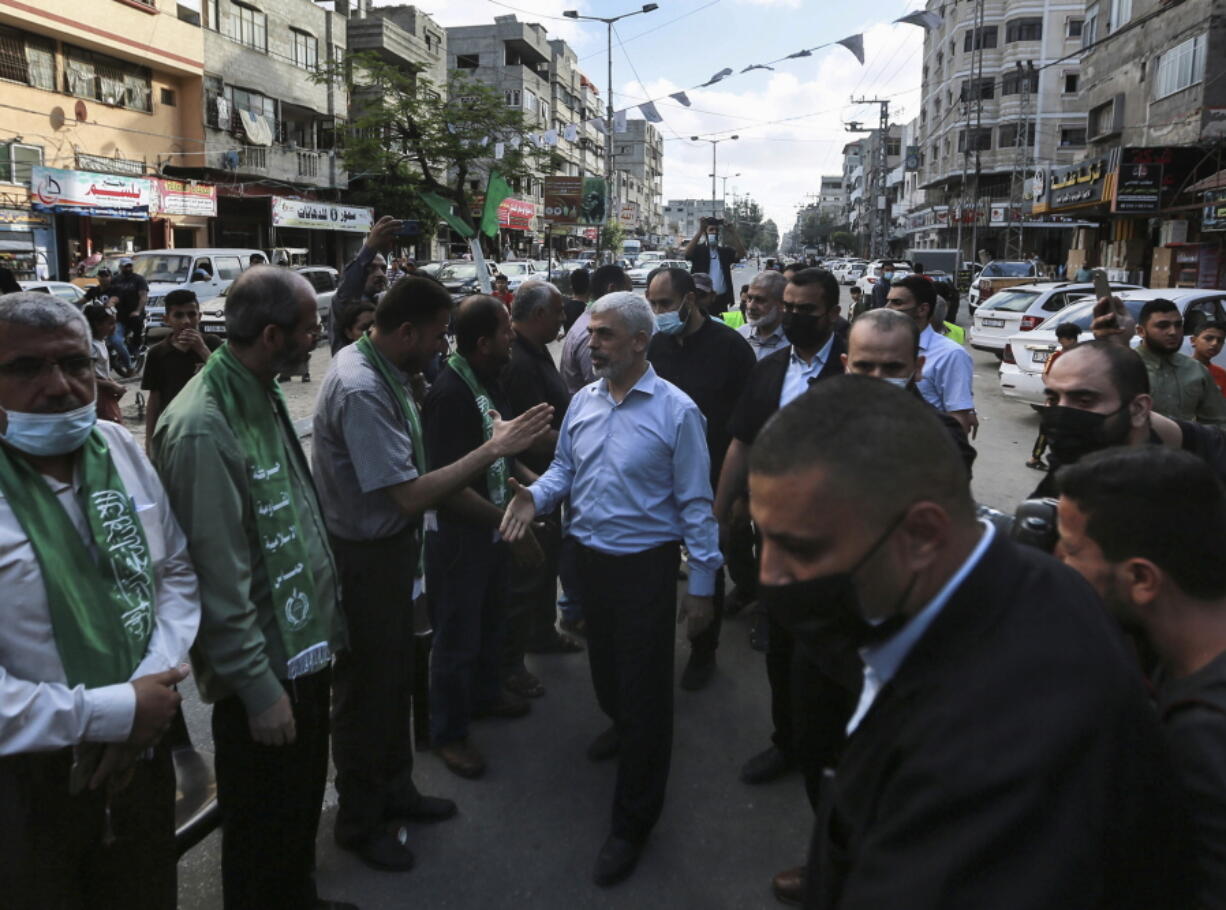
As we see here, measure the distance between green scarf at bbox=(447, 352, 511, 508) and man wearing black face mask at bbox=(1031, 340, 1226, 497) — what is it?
6.86ft

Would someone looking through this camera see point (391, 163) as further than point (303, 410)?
Yes

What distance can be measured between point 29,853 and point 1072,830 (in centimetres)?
201

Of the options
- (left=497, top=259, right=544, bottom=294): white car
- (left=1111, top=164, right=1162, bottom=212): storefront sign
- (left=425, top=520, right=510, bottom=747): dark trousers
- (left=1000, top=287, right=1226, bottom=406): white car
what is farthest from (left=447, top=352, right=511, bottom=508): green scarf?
(left=497, top=259, right=544, bottom=294): white car

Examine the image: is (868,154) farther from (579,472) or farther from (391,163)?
(579,472)

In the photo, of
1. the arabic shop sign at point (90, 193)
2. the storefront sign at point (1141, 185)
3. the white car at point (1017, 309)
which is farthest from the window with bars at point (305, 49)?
the storefront sign at point (1141, 185)

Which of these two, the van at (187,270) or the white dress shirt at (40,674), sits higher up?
the van at (187,270)

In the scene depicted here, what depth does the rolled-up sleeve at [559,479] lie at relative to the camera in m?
3.42

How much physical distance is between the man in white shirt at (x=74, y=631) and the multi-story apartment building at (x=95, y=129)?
19.1 metres

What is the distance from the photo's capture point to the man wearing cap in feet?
49.4

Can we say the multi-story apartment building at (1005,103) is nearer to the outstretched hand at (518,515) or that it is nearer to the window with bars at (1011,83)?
the window with bars at (1011,83)

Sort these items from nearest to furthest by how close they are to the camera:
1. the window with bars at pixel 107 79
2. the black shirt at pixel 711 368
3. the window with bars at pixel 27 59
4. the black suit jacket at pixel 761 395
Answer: the black suit jacket at pixel 761 395 < the black shirt at pixel 711 368 < the window with bars at pixel 27 59 < the window with bars at pixel 107 79

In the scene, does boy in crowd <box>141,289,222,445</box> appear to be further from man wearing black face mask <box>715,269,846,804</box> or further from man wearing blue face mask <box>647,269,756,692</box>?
man wearing black face mask <box>715,269,846,804</box>

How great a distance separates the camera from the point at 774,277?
19.7ft

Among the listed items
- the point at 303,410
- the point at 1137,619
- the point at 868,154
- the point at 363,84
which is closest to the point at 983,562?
the point at 1137,619
